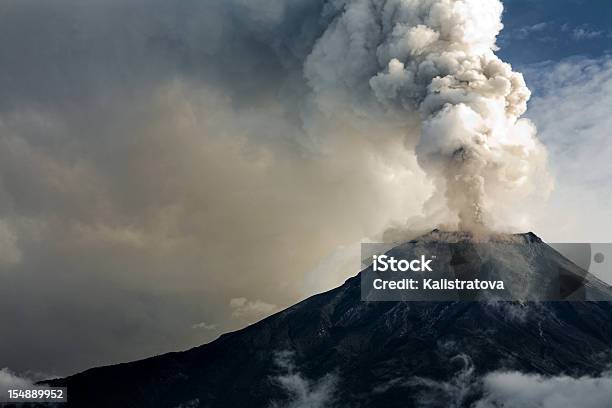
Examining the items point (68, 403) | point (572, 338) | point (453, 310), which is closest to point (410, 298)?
point (453, 310)

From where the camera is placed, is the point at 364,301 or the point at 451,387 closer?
the point at 451,387

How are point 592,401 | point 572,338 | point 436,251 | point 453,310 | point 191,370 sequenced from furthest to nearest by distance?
1. point 191,370
2. point 436,251
3. point 453,310
4. point 572,338
5. point 592,401

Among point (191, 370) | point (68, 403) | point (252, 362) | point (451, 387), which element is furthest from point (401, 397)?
point (68, 403)

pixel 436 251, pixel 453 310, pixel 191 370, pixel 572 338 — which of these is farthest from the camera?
pixel 191 370

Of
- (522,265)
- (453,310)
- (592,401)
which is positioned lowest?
(592,401)

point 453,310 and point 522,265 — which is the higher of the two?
point 522,265

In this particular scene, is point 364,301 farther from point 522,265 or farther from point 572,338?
point 572,338
